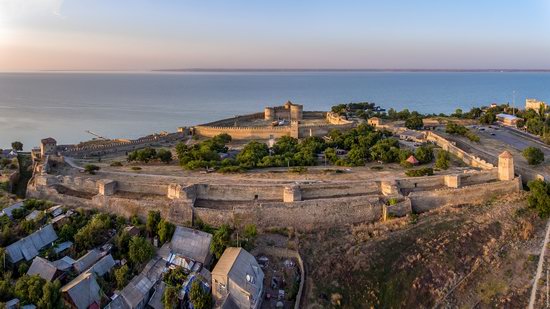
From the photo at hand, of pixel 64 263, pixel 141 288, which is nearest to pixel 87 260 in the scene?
pixel 64 263

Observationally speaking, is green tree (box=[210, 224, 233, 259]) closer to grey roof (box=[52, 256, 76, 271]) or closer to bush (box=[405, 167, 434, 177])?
grey roof (box=[52, 256, 76, 271])

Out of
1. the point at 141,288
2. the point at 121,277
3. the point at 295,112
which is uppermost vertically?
the point at 295,112

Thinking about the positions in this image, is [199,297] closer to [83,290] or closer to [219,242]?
[219,242]

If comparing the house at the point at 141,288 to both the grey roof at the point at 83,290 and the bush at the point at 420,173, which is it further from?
the bush at the point at 420,173

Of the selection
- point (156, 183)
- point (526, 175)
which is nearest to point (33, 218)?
point (156, 183)

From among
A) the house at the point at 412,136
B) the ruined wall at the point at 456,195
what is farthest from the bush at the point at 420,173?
the house at the point at 412,136

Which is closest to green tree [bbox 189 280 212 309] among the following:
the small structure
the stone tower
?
the small structure
